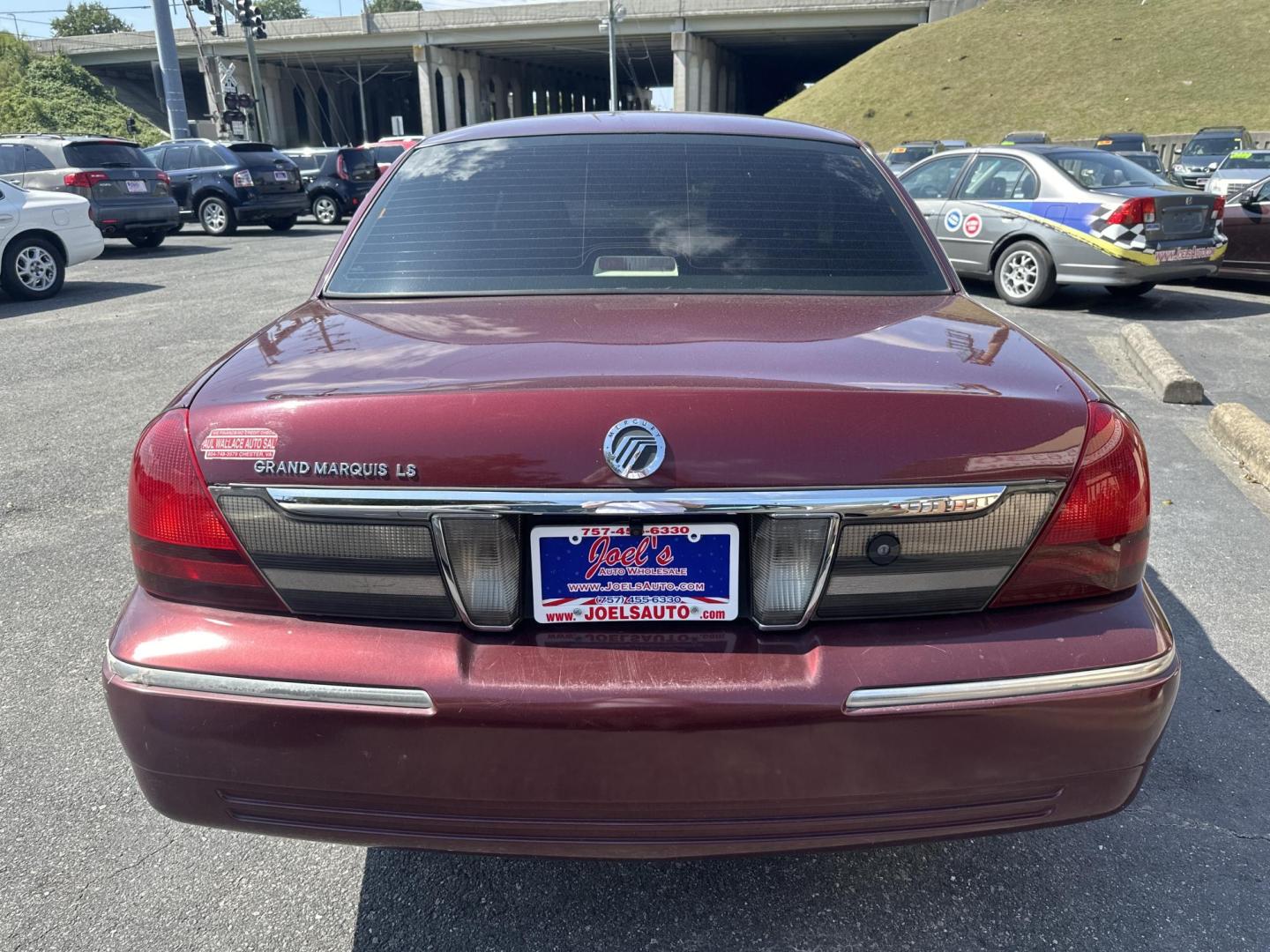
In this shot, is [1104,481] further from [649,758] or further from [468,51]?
[468,51]

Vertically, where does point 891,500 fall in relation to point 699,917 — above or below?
above

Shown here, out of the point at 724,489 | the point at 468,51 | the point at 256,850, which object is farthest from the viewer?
the point at 468,51

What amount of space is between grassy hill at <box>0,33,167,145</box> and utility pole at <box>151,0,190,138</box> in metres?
22.0

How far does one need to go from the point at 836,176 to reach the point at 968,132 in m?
45.4

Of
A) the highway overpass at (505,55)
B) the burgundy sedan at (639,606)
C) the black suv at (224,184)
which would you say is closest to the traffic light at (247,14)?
the black suv at (224,184)

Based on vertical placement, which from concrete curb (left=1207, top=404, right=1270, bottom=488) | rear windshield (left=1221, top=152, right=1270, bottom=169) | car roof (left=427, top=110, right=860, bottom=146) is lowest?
concrete curb (left=1207, top=404, right=1270, bottom=488)

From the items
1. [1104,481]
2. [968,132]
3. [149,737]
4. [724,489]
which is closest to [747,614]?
[724,489]

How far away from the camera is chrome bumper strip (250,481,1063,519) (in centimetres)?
172

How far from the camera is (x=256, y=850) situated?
2.51 m

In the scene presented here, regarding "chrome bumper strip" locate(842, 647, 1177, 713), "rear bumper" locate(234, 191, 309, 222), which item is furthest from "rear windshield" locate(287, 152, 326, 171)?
"chrome bumper strip" locate(842, 647, 1177, 713)

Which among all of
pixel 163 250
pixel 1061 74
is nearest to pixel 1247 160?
pixel 163 250

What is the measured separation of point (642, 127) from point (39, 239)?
418 inches

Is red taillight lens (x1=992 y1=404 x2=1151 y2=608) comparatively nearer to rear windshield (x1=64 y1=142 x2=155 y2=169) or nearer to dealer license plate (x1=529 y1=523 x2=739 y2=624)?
dealer license plate (x1=529 y1=523 x2=739 y2=624)

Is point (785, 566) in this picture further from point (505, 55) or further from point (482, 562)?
point (505, 55)
